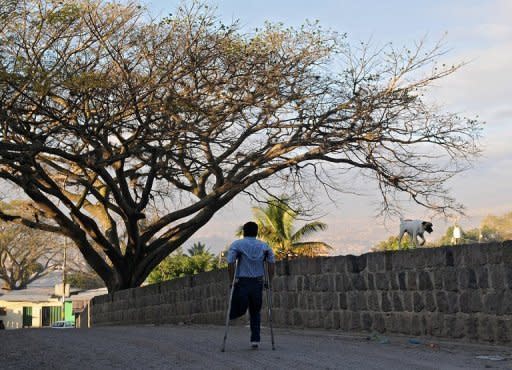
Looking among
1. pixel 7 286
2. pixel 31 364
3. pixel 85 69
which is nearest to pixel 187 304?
pixel 85 69

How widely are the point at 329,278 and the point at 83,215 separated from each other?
14.0m

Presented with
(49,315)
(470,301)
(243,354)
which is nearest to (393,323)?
(470,301)

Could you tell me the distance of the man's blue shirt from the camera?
34.8ft

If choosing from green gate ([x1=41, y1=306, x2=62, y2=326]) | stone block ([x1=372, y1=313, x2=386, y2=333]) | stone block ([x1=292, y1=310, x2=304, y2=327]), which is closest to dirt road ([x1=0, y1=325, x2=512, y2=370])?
stone block ([x1=372, y1=313, x2=386, y2=333])

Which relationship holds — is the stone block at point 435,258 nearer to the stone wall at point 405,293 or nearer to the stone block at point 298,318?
the stone wall at point 405,293

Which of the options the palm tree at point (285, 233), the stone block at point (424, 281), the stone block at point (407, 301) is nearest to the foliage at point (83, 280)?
the palm tree at point (285, 233)

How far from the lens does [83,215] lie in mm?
26938

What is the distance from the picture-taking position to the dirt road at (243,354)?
9125 millimetres

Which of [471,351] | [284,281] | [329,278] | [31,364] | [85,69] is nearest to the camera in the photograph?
[31,364]

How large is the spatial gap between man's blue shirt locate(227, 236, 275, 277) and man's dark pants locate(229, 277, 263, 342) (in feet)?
0.28

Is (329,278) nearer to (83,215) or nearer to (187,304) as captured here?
(187,304)

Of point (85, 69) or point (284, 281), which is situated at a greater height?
point (85, 69)

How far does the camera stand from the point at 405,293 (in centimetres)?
1260

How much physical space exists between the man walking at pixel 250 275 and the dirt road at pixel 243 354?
1.57ft
